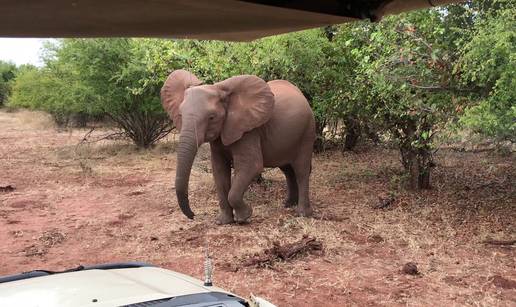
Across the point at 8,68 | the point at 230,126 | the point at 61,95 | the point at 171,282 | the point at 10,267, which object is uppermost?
the point at 8,68

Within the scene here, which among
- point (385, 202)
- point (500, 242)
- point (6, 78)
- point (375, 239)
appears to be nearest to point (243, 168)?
point (375, 239)

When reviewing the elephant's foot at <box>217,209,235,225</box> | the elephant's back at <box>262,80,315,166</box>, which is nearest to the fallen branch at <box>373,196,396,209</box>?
the elephant's back at <box>262,80,315,166</box>

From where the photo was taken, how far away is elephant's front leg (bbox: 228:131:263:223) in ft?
24.9

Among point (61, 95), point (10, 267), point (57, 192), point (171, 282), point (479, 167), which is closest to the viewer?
point (171, 282)

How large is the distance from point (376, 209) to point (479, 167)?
14.6 feet

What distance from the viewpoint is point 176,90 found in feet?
26.2

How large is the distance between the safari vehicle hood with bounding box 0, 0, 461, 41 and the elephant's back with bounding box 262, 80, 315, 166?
13.6 feet

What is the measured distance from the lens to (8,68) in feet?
213

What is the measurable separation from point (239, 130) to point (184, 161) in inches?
39.8

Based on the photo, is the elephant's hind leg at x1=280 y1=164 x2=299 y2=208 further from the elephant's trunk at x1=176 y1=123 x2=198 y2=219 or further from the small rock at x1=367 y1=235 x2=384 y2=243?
the elephant's trunk at x1=176 y1=123 x2=198 y2=219

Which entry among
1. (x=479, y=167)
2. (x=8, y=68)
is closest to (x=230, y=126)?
(x=479, y=167)

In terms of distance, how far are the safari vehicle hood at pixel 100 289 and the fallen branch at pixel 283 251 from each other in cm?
329

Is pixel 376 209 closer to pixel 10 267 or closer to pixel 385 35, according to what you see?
pixel 385 35

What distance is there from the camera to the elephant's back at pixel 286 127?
26.2ft
